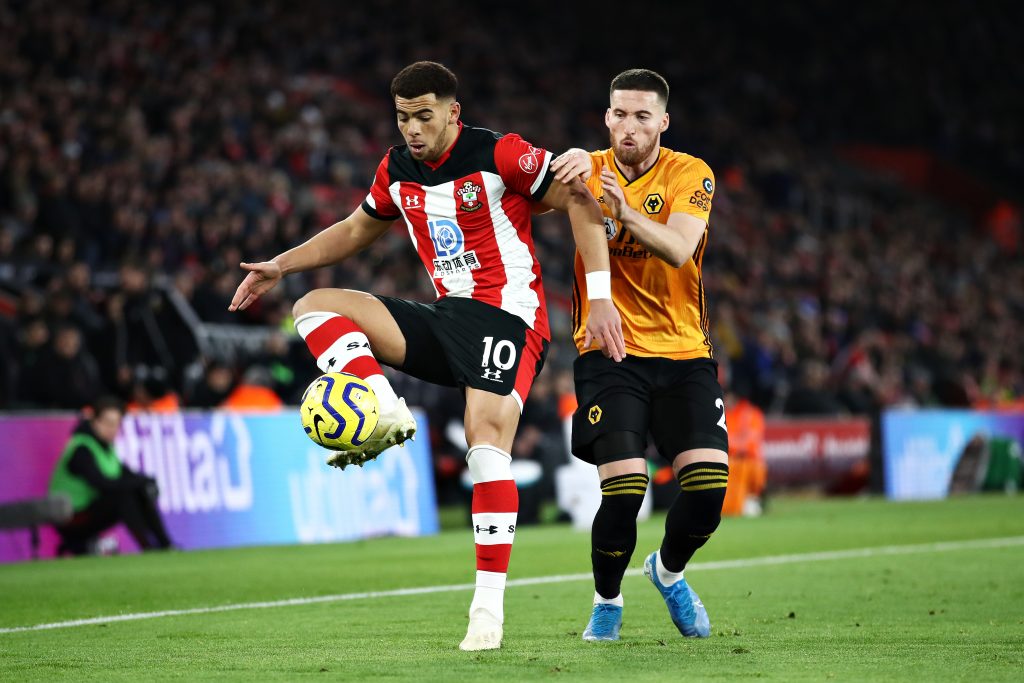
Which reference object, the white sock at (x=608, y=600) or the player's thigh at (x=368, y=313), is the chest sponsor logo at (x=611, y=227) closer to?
the player's thigh at (x=368, y=313)

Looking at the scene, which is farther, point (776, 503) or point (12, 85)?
point (776, 503)

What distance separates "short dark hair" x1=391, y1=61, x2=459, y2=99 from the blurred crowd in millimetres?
8539

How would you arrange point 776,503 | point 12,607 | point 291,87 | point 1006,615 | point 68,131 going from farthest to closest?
point 291,87 → point 776,503 → point 68,131 → point 12,607 → point 1006,615

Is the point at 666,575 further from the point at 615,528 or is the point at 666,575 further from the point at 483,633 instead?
the point at 483,633

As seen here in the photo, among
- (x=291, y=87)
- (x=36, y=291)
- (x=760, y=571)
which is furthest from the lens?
(x=291, y=87)

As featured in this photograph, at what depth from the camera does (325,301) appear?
5.91 m

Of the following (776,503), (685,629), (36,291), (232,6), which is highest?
(232,6)

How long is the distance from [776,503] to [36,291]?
1005 cm

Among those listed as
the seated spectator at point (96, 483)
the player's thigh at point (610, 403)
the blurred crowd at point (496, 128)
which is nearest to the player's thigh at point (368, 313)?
the player's thigh at point (610, 403)

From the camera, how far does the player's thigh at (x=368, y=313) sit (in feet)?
19.4

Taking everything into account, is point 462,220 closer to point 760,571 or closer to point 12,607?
point 12,607

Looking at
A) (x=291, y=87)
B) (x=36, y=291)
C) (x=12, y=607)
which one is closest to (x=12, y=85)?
(x=36, y=291)

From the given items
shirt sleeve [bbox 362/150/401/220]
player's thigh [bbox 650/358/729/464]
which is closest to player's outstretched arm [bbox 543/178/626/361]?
player's thigh [bbox 650/358/729/464]

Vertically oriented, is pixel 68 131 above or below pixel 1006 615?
above
